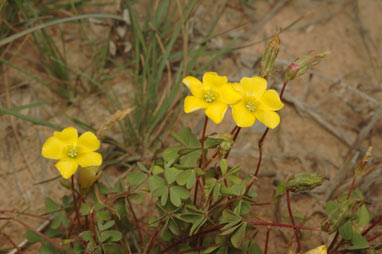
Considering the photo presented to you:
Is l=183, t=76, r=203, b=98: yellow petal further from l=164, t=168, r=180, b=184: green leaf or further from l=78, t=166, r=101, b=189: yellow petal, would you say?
l=78, t=166, r=101, b=189: yellow petal

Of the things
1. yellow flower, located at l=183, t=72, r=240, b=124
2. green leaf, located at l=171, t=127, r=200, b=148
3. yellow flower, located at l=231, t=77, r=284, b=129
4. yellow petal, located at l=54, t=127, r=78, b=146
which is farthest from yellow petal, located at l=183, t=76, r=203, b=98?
yellow petal, located at l=54, t=127, r=78, b=146

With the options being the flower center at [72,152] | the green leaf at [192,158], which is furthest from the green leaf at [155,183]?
the flower center at [72,152]

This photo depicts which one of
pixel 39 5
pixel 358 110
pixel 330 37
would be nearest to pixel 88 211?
pixel 39 5

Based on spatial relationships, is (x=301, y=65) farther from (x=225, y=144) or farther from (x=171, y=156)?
(x=171, y=156)

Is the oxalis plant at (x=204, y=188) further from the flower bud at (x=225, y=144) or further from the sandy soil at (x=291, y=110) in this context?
the sandy soil at (x=291, y=110)

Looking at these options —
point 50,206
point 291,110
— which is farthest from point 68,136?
Answer: point 291,110

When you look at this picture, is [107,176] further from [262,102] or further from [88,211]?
[262,102]
